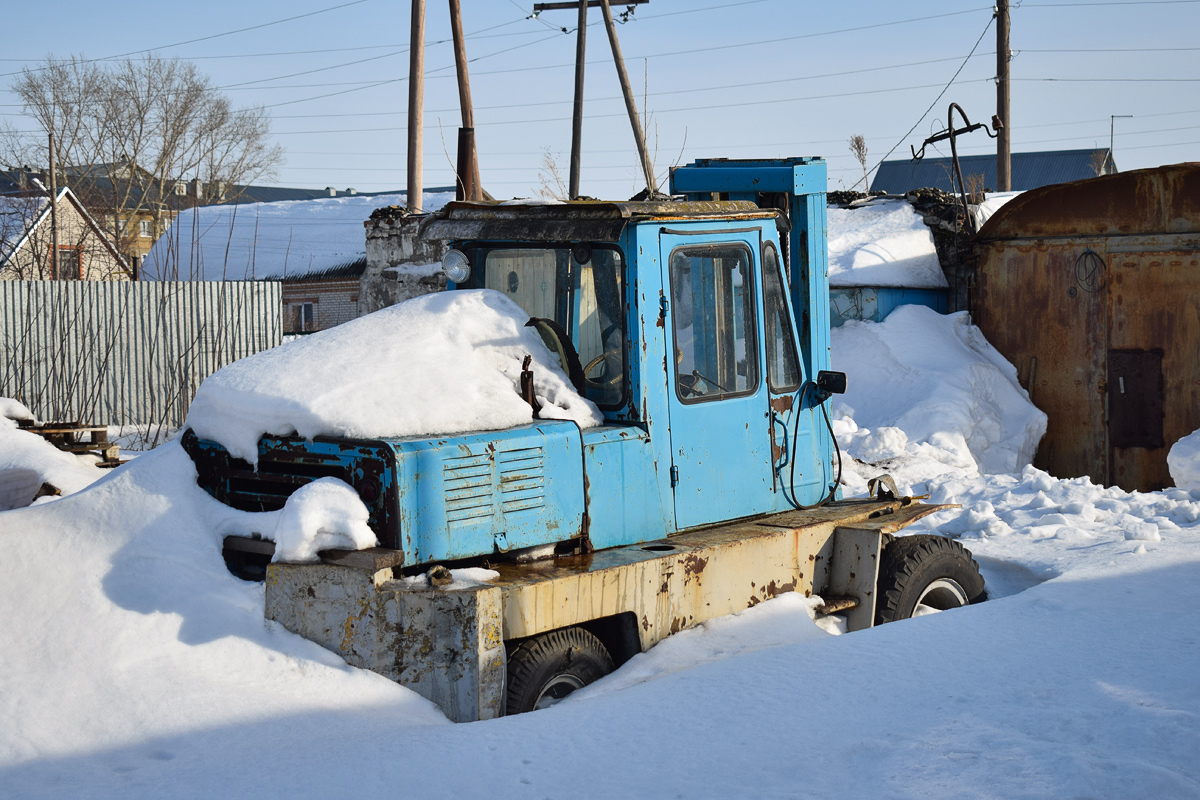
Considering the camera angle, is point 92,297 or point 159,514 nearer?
point 159,514

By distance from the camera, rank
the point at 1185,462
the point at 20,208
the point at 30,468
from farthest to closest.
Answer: the point at 20,208 → the point at 1185,462 → the point at 30,468

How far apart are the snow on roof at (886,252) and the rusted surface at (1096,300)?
2.33 feet

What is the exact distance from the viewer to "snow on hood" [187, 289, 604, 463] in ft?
14.1

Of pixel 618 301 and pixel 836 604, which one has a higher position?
pixel 618 301

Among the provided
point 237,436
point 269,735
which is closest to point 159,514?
point 237,436

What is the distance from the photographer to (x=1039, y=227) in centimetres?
1243

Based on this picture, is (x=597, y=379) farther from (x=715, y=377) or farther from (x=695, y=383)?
(x=715, y=377)

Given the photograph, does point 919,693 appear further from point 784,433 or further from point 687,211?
point 687,211

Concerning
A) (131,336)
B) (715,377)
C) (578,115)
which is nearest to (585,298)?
(715,377)

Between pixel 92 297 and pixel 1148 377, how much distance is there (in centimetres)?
1298

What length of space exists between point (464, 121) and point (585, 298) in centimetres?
1229

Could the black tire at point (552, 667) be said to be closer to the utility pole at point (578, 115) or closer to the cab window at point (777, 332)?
the cab window at point (777, 332)

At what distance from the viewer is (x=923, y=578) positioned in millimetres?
5719

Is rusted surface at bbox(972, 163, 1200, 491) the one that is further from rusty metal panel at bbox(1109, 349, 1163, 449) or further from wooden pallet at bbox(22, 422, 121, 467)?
wooden pallet at bbox(22, 422, 121, 467)
